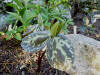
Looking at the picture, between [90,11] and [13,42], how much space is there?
4.34 ft

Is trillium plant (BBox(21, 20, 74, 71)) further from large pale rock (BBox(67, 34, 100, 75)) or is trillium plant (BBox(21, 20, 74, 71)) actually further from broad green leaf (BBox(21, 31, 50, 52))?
large pale rock (BBox(67, 34, 100, 75))

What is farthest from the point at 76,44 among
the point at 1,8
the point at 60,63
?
the point at 1,8

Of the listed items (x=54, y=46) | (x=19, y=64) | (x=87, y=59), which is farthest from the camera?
(x=19, y=64)

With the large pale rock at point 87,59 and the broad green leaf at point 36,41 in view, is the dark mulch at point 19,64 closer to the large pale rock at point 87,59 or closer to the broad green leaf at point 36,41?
the large pale rock at point 87,59

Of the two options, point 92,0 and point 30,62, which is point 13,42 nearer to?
point 30,62

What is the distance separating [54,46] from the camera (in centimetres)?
49

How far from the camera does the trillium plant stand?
0.45 metres

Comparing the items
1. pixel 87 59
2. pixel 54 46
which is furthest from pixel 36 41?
pixel 87 59

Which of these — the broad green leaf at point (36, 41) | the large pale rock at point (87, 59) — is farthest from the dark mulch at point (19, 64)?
the broad green leaf at point (36, 41)

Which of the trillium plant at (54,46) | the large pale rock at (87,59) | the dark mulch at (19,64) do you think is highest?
the trillium plant at (54,46)

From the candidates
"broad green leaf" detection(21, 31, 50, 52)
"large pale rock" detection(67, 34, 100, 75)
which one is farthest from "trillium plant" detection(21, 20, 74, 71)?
"large pale rock" detection(67, 34, 100, 75)

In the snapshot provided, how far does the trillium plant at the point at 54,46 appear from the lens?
452 mm

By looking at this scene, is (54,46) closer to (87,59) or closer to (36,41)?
(36,41)

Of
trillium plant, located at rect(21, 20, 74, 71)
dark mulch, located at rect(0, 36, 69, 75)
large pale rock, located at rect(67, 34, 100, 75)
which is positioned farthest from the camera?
dark mulch, located at rect(0, 36, 69, 75)
